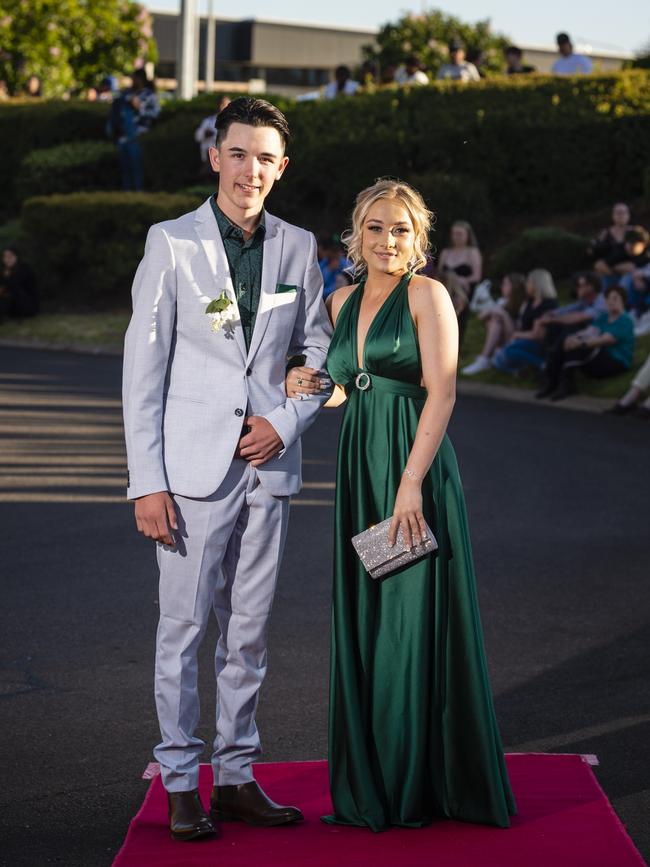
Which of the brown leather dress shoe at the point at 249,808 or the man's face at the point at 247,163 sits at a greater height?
the man's face at the point at 247,163

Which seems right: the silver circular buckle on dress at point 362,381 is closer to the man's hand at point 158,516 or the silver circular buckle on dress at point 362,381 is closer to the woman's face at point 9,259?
the man's hand at point 158,516

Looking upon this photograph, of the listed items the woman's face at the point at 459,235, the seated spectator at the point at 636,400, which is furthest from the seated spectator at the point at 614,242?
the seated spectator at the point at 636,400

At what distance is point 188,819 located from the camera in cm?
445

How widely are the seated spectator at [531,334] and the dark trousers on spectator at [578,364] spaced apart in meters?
0.74

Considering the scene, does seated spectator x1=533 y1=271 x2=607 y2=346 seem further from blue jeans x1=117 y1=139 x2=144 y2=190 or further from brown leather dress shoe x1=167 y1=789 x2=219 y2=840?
brown leather dress shoe x1=167 y1=789 x2=219 y2=840

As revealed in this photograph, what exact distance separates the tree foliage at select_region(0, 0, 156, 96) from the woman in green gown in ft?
122

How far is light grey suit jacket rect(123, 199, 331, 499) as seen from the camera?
14.3 ft

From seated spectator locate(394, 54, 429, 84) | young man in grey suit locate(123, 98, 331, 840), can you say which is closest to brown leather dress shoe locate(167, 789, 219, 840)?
young man in grey suit locate(123, 98, 331, 840)

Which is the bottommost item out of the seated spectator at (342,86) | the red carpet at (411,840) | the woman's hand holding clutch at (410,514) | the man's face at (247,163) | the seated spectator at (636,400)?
the seated spectator at (636,400)

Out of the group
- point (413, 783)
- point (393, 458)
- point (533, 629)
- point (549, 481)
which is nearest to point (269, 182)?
point (393, 458)

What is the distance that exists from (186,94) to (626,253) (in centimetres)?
1489

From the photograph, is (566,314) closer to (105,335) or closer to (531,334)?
(531,334)

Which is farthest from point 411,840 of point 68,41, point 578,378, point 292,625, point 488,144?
point 68,41

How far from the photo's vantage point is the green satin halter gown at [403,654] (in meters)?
4.59
